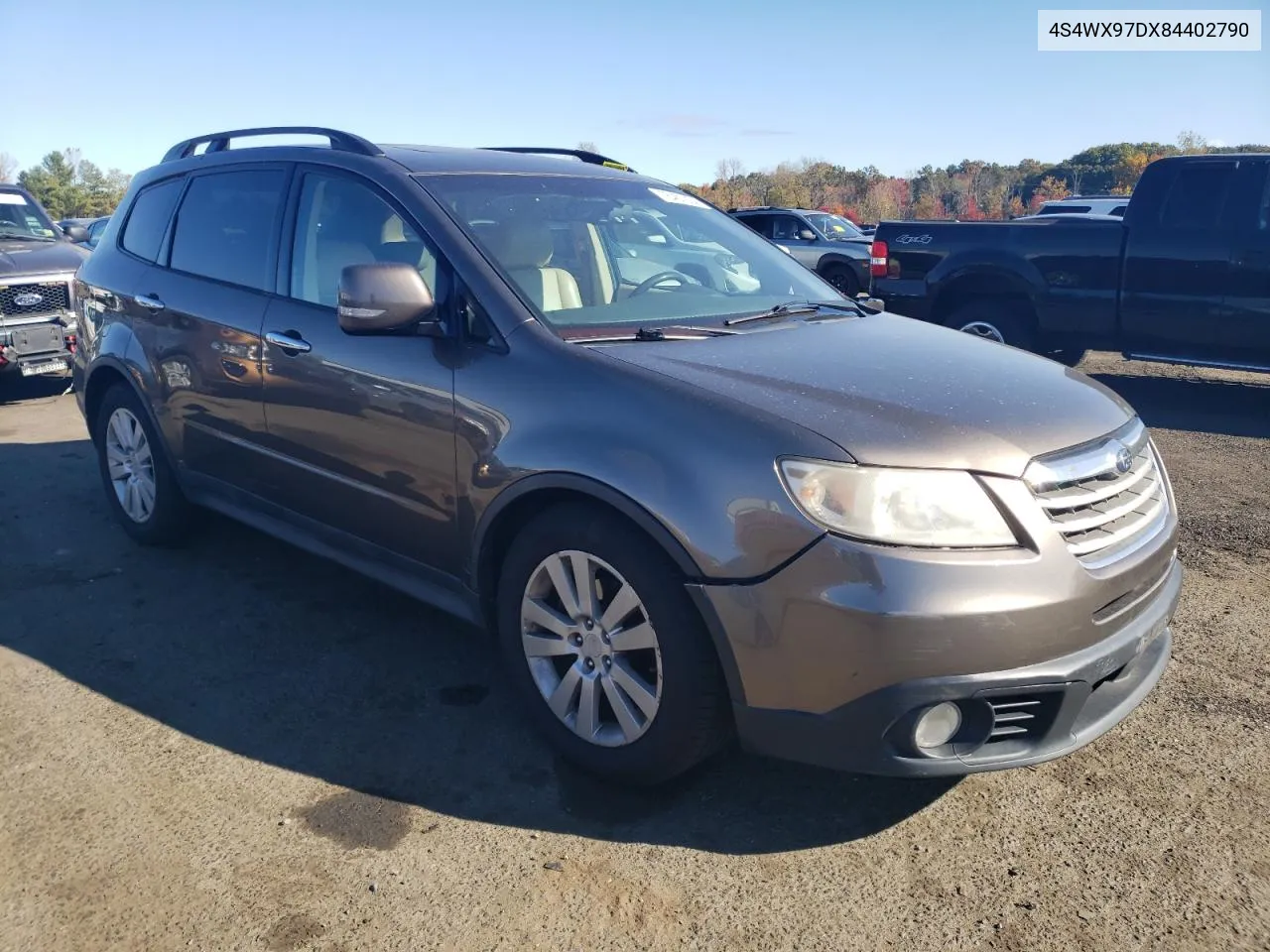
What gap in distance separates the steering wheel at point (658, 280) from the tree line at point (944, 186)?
130 feet

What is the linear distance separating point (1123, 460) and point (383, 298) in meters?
2.18

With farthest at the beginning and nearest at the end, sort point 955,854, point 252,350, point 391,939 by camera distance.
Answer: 1. point 252,350
2. point 955,854
3. point 391,939

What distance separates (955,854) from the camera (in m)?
2.68

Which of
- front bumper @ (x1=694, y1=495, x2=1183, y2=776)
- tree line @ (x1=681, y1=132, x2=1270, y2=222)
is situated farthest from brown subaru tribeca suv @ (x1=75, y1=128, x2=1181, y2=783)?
tree line @ (x1=681, y1=132, x2=1270, y2=222)

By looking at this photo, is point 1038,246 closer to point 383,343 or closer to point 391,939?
point 383,343

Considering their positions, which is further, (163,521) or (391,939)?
(163,521)

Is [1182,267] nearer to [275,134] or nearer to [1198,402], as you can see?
[1198,402]

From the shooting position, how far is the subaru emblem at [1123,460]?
9.19 ft

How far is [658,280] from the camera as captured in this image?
3.70 m

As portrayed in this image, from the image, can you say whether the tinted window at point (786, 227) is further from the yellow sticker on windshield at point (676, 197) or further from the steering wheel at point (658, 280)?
the steering wheel at point (658, 280)

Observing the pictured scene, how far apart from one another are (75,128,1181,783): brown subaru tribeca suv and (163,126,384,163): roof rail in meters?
0.03

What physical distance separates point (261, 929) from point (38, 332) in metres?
8.06

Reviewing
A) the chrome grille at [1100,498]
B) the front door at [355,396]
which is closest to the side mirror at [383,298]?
the front door at [355,396]

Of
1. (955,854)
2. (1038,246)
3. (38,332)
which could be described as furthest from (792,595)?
(38,332)
